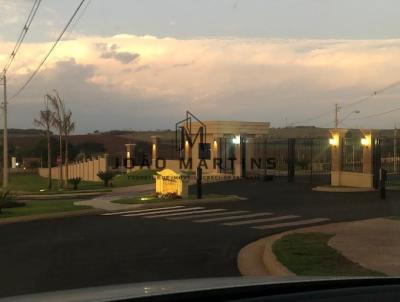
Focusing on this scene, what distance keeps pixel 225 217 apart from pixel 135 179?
32.8 m

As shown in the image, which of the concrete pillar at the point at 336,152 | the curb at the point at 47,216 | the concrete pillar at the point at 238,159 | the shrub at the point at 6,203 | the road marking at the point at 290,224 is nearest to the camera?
the road marking at the point at 290,224

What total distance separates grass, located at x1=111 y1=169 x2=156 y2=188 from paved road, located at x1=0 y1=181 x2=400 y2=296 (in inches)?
923

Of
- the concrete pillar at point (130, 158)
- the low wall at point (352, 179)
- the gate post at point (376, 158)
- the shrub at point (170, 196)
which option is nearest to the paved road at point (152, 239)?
the shrub at point (170, 196)

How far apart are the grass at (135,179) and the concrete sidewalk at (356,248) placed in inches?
1320

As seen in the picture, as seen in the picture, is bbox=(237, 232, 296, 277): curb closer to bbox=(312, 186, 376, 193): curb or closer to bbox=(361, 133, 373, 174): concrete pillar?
bbox=(312, 186, 376, 193): curb

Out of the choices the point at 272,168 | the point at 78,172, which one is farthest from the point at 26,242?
the point at 78,172

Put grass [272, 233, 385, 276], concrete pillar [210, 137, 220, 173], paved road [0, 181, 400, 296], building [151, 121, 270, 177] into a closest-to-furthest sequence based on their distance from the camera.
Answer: grass [272, 233, 385, 276], paved road [0, 181, 400, 296], building [151, 121, 270, 177], concrete pillar [210, 137, 220, 173]

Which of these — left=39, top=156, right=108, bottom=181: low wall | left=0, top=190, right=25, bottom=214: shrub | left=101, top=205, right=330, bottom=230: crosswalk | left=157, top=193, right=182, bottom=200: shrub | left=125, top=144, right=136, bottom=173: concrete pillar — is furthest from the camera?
left=125, top=144, right=136, bottom=173: concrete pillar

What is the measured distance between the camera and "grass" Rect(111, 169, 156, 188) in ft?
161

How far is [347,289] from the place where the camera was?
2.78m

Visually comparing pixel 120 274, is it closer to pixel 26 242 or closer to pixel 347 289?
pixel 26 242

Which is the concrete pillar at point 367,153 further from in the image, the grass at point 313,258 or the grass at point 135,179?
the grass at point 135,179

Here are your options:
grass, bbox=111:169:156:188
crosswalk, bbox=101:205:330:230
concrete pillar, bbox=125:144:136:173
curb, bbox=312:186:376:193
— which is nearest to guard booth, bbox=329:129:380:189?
curb, bbox=312:186:376:193

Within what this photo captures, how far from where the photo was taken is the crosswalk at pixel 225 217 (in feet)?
58.7
